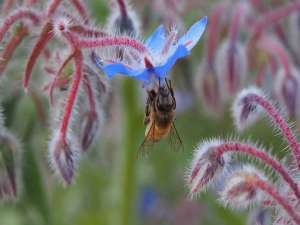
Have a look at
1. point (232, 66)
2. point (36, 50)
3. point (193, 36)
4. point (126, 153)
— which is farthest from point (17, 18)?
point (126, 153)

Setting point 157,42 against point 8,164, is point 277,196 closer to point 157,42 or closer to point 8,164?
point 157,42

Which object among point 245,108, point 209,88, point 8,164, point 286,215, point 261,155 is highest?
point 209,88

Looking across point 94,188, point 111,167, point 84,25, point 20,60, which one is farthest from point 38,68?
point 94,188

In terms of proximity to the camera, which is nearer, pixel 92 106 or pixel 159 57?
pixel 159 57

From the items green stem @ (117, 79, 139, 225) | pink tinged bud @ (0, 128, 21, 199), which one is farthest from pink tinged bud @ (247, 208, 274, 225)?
green stem @ (117, 79, 139, 225)

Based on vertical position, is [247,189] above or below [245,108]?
below

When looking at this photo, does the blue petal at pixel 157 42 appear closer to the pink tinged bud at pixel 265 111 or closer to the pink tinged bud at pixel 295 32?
the pink tinged bud at pixel 265 111

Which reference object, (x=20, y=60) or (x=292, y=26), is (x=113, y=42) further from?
(x=292, y=26)
